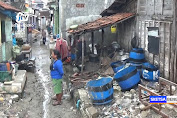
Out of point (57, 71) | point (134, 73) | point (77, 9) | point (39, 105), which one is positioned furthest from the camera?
point (77, 9)

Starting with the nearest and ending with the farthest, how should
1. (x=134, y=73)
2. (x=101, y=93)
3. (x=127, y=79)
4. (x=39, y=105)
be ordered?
1. (x=101, y=93)
2. (x=127, y=79)
3. (x=134, y=73)
4. (x=39, y=105)

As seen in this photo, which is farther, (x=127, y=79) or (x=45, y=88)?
(x=45, y=88)

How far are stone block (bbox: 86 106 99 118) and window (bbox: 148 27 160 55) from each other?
3.44 metres

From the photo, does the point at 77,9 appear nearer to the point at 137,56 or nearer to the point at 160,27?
the point at 137,56

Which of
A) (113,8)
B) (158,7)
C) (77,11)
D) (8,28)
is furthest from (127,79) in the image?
(77,11)

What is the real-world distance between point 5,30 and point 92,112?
9.10m

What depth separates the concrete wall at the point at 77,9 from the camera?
16644mm

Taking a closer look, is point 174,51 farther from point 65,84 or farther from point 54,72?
point 65,84

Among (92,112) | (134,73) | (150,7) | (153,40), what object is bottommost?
(92,112)

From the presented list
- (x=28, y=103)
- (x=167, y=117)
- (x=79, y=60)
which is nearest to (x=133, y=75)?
(x=167, y=117)

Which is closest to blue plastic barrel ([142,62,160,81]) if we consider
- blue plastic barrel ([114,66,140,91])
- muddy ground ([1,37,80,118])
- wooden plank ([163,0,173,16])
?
blue plastic barrel ([114,66,140,91])

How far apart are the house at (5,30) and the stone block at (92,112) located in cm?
629

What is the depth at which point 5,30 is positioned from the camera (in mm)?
13492

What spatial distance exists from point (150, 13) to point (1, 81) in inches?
257
